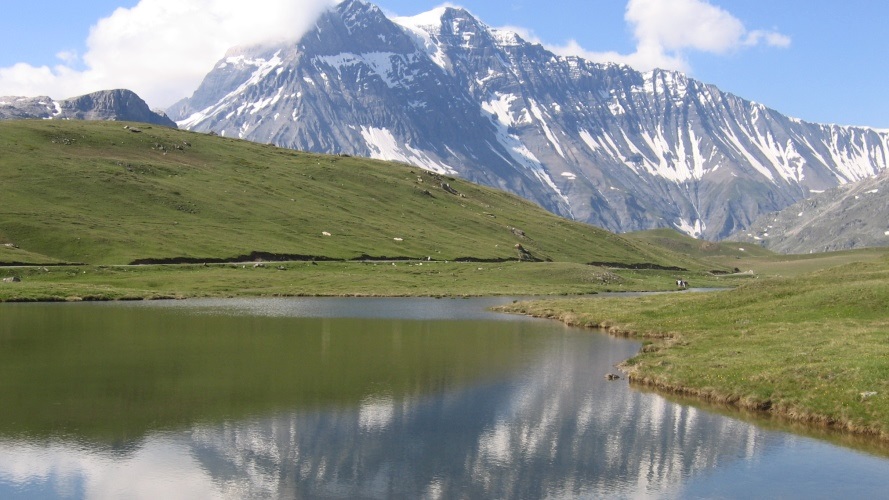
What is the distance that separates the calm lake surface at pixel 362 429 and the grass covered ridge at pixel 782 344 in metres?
3.14

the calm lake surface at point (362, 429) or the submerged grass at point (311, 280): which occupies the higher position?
the submerged grass at point (311, 280)

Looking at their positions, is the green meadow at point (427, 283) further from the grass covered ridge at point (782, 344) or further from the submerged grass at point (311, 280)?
the submerged grass at point (311, 280)

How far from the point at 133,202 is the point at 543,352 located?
138 metres

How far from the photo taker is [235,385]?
169 feet

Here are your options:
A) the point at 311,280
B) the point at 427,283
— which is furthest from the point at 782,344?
the point at 427,283

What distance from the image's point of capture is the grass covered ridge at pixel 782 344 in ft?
149

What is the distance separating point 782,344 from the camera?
5975 centimetres

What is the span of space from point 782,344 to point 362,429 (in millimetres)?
35208

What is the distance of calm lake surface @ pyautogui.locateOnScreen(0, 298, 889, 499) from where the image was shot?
33969 millimetres

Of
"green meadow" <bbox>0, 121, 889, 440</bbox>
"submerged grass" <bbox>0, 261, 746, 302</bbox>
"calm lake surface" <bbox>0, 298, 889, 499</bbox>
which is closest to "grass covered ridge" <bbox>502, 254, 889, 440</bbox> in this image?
"green meadow" <bbox>0, 121, 889, 440</bbox>

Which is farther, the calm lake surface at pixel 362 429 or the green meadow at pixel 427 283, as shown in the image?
the green meadow at pixel 427 283

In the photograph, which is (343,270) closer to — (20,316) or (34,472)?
(20,316)

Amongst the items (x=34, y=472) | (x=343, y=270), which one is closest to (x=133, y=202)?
(x=343, y=270)

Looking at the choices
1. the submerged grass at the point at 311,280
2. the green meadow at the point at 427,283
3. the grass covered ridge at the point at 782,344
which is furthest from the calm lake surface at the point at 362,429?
the submerged grass at the point at 311,280
